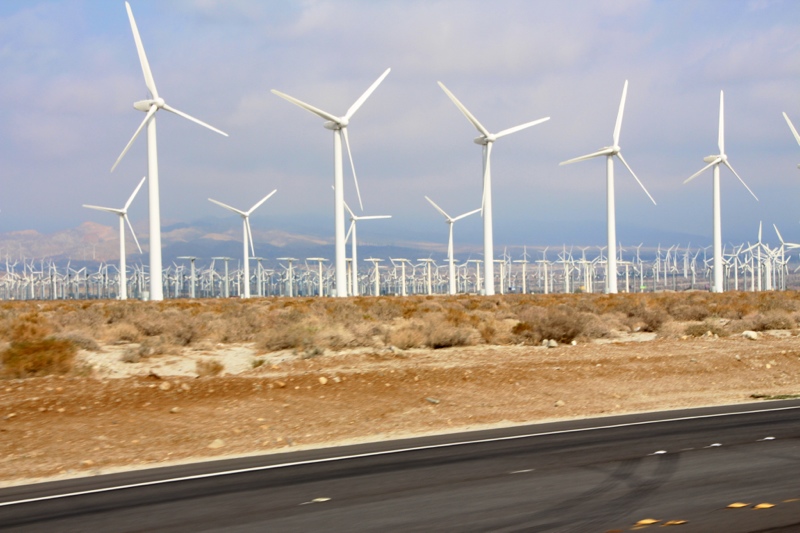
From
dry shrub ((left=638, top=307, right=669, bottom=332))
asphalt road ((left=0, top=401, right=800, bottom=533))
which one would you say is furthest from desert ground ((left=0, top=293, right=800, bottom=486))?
asphalt road ((left=0, top=401, right=800, bottom=533))

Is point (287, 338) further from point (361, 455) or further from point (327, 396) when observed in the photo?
point (361, 455)

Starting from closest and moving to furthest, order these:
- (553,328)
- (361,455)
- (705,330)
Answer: (361,455)
(553,328)
(705,330)

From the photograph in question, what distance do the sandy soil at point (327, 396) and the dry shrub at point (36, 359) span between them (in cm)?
115

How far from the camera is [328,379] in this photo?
72.3ft

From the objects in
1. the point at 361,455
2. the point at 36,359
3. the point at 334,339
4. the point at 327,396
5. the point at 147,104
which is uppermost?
the point at 147,104

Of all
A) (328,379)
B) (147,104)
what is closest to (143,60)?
(147,104)

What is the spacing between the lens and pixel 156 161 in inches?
2388

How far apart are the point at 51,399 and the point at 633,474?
12.7 metres

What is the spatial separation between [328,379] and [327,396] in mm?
1379

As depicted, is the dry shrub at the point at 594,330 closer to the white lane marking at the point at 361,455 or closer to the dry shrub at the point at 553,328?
the dry shrub at the point at 553,328

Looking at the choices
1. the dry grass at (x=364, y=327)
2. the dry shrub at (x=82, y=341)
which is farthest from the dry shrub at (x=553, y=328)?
the dry shrub at (x=82, y=341)

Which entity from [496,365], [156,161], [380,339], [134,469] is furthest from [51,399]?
[156,161]

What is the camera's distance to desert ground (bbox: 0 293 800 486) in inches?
665

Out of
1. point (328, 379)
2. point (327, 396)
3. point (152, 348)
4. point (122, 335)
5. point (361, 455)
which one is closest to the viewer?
point (361, 455)
